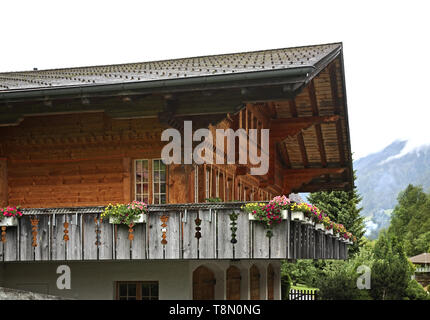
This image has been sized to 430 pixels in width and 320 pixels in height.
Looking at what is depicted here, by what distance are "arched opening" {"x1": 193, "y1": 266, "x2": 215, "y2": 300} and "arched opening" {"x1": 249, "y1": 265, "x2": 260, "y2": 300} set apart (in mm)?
3766

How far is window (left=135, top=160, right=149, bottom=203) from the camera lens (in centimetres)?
1881

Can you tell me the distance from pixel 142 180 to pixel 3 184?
4013mm

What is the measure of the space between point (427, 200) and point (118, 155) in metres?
82.1

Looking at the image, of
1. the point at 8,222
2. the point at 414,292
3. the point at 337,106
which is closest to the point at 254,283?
the point at 337,106

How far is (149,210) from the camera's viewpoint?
16.4 metres

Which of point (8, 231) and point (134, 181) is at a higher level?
point (134, 181)

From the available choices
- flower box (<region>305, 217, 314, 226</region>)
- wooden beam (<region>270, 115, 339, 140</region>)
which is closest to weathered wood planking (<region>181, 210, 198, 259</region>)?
flower box (<region>305, 217, 314, 226</region>)

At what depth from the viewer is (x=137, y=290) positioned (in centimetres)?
1805

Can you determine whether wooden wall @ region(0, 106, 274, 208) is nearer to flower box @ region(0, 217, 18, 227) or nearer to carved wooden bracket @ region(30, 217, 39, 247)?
carved wooden bracket @ region(30, 217, 39, 247)

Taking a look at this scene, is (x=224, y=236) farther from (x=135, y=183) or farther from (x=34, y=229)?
(x=34, y=229)

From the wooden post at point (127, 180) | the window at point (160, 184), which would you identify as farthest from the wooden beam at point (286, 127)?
the wooden post at point (127, 180)

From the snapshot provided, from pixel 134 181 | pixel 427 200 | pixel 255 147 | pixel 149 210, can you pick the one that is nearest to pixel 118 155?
pixel 134 181
